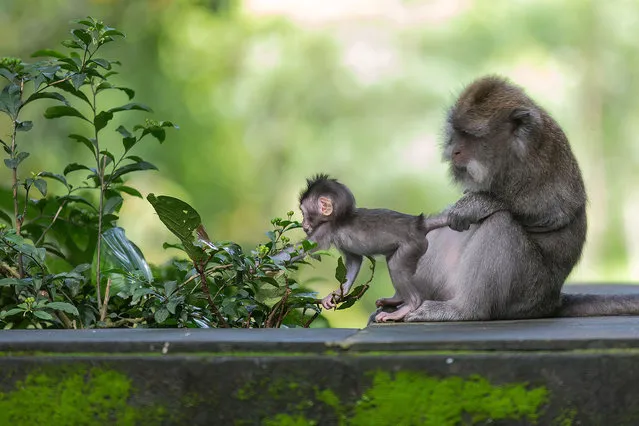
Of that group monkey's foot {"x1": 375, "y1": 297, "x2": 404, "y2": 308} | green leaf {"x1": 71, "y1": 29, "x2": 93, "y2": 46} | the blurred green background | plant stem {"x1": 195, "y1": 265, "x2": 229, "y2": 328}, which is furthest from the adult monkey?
the blurred green background

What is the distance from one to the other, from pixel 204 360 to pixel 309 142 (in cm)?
1122

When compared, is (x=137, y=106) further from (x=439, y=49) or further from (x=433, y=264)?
(x=439, y=49)

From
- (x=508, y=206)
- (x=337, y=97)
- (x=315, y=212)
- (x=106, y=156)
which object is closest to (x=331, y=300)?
(x=315, y=212)

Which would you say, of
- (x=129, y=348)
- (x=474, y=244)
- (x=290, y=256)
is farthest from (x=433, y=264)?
(x=129, y=348)

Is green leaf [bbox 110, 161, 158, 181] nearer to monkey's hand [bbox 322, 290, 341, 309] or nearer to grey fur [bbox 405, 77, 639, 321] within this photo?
monkey's hand [bbox 322, 290, 341, 309]

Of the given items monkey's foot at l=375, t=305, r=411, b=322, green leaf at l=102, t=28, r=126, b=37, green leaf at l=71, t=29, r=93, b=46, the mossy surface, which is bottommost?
the mossy surface

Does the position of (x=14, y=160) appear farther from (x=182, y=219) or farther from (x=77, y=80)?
(x=182, y=219)

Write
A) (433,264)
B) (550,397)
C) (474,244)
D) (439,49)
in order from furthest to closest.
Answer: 1. (439,49)
2. (433,264)
3. (474,244)
4. (550,397)

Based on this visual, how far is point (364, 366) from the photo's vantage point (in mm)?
2879

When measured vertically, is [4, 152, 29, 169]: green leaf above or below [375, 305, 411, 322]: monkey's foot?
above

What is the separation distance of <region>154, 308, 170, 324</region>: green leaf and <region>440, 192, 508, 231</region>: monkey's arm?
1157mm

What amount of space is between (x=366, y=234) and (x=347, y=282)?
23cm

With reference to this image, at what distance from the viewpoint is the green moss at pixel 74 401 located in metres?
2.99

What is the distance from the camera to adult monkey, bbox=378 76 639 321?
385cm
